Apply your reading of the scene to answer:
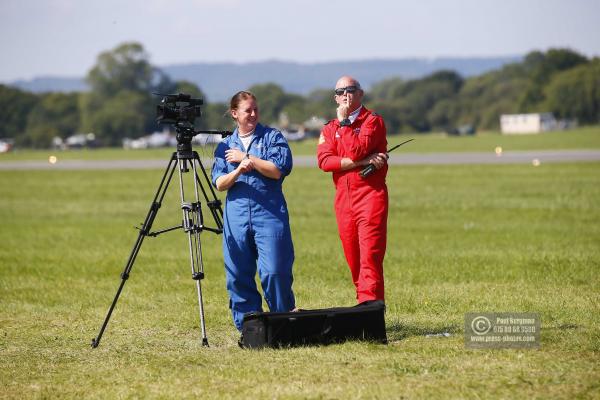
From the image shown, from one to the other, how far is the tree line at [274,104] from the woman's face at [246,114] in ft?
404

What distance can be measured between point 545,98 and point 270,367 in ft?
540

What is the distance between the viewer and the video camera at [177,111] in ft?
33.9

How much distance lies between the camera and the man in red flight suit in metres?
10.6

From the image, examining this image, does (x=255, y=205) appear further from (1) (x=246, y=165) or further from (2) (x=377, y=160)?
(2) (x=377, y=160)

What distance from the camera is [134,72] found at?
19038cm

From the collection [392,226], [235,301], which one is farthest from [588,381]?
[392,226]

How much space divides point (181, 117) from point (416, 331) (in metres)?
3.14

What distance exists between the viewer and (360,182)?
35.0ft

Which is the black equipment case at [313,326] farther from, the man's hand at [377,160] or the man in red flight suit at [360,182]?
the man's hand at [377,160]

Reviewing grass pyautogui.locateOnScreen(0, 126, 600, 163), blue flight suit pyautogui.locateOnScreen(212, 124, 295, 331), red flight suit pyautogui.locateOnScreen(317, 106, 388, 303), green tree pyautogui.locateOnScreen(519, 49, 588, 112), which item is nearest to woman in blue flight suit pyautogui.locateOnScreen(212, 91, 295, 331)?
blue flight suit pyautogui.locateOnScreen(212, 124, 295, 331)

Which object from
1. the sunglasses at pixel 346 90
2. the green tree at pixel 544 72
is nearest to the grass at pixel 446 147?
the sunglasses at pixel 346 90

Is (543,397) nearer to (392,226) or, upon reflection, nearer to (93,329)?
(93,329)

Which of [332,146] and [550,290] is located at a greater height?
[332,146]
